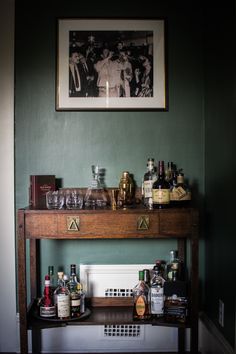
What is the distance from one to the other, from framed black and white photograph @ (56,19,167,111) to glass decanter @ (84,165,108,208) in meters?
0.38

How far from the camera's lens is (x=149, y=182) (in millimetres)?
2299

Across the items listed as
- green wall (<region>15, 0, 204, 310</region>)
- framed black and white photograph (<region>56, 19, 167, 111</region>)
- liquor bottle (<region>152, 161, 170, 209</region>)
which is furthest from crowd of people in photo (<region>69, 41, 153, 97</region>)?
liquor bottle (<region>152, 161, 170, 209</region>)

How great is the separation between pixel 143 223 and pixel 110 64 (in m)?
0.99

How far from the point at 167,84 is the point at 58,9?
779 mm

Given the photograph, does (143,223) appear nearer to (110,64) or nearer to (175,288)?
(175,288)

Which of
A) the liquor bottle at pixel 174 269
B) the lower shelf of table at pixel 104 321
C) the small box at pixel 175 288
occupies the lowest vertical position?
the lower shelf of table at pixel 104 321

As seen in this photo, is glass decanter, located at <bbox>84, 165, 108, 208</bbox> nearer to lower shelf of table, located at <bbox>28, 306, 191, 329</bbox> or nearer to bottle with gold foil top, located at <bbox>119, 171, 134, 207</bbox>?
bottle with gold foil top, located at <bbox>119, 171, 134, 207</bbox>

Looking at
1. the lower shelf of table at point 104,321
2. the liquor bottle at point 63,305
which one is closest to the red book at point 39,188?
the liquor bottle at point 63,305

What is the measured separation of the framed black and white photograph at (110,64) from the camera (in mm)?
2488

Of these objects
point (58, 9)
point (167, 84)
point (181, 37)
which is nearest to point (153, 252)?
point (167, 84)

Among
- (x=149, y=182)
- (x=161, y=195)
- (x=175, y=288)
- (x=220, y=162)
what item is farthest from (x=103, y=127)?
(x=175, y=288)

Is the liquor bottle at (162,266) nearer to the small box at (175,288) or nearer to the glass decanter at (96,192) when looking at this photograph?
the small box at (175,288)

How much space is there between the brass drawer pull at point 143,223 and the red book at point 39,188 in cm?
54

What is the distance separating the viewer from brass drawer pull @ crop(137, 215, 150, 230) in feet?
6.84
